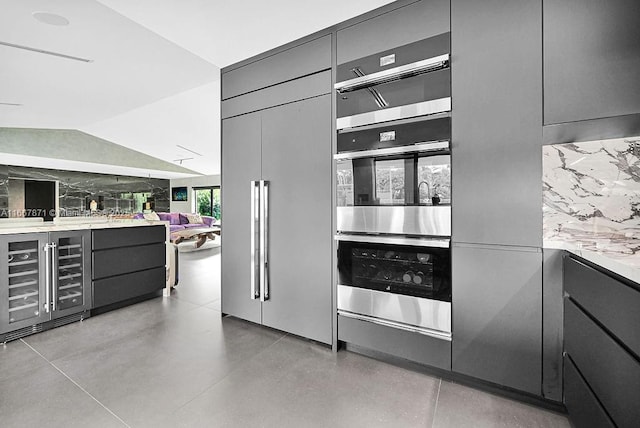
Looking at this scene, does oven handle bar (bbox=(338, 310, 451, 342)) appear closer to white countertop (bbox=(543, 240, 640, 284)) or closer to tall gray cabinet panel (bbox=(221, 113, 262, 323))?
white countertop (bbox=(543, 240, 640, 284))

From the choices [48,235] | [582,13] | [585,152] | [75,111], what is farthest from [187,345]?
[75,111]

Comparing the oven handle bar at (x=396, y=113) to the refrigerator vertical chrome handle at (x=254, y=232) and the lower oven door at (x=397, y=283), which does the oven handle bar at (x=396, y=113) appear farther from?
the refrigerator vertical chrome handle at (x=254, y=232)

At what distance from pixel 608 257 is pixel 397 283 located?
3.66 ft

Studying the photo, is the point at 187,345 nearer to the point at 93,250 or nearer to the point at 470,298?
the point at 93,250

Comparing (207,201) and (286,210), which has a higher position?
(207,201)

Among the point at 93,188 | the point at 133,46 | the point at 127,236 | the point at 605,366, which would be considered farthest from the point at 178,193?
the point at 605,366

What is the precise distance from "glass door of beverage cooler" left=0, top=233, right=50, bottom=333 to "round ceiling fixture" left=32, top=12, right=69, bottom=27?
1.73 metres

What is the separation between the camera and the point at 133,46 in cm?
282

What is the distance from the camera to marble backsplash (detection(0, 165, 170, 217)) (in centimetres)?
847

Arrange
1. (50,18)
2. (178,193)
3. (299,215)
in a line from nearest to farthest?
1. (50,18)
2. (299,215)
3. (178,193)

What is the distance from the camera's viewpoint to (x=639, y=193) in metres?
1.61

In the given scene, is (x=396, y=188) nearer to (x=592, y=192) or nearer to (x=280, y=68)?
(x=592, y=192)

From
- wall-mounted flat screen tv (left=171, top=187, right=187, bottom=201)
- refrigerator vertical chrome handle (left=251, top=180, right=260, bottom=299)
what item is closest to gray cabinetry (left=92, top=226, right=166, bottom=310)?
refrigerator vertical chrome handle (left=251, top=180, right=260, bottom=299)

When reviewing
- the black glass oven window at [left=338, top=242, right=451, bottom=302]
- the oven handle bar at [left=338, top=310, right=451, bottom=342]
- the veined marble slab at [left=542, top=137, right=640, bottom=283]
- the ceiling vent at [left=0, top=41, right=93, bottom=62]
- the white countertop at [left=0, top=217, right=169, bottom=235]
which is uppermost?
the ceiling vent at [left=0, top=41, right=93, bottom=62]
